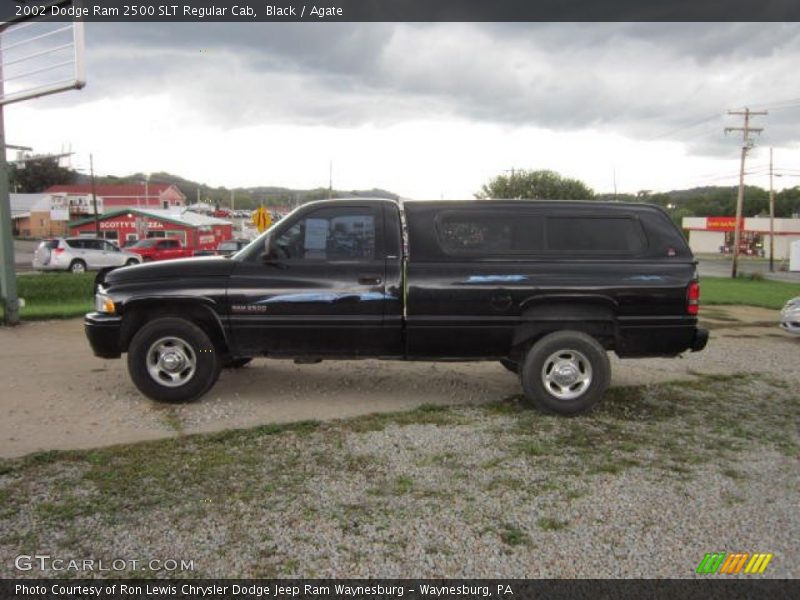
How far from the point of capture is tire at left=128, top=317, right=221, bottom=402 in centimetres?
551

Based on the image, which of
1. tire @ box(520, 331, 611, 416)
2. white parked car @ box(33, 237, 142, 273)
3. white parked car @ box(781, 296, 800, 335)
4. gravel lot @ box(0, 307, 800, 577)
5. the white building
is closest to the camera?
gravel lot @ box(0, 307, 800, 577)

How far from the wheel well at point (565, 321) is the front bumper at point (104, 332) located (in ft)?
11.9

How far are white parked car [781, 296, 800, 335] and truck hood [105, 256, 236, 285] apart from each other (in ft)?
29.8

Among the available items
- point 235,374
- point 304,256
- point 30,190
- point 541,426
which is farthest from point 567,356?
point 30,190

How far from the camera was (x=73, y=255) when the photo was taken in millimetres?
25219

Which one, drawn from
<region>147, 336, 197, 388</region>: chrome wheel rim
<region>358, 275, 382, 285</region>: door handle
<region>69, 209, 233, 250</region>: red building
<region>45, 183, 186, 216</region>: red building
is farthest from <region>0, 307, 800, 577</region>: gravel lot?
<region>45, 183, 186, 216</region>: red building

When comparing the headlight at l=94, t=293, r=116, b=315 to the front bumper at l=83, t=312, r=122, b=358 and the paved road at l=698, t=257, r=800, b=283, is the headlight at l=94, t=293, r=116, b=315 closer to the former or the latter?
the front bumper at l=83, t=312, r=122, b=358

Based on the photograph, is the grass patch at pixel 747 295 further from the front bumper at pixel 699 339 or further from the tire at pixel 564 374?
the tire at pixel 564 374

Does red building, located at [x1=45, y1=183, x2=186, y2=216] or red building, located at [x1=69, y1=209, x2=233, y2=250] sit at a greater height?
red building, located at [x1=45, y1=183, x2=186, y2=216]

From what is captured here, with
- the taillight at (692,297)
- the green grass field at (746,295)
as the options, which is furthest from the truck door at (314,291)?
the green grass field at (746,295)

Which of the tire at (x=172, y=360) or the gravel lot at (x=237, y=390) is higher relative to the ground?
the tire at (x=172, y=360)

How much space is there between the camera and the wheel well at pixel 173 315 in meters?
5.59

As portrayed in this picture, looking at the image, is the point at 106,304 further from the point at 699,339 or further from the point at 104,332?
the point at 699,339

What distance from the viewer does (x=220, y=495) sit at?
373cm
